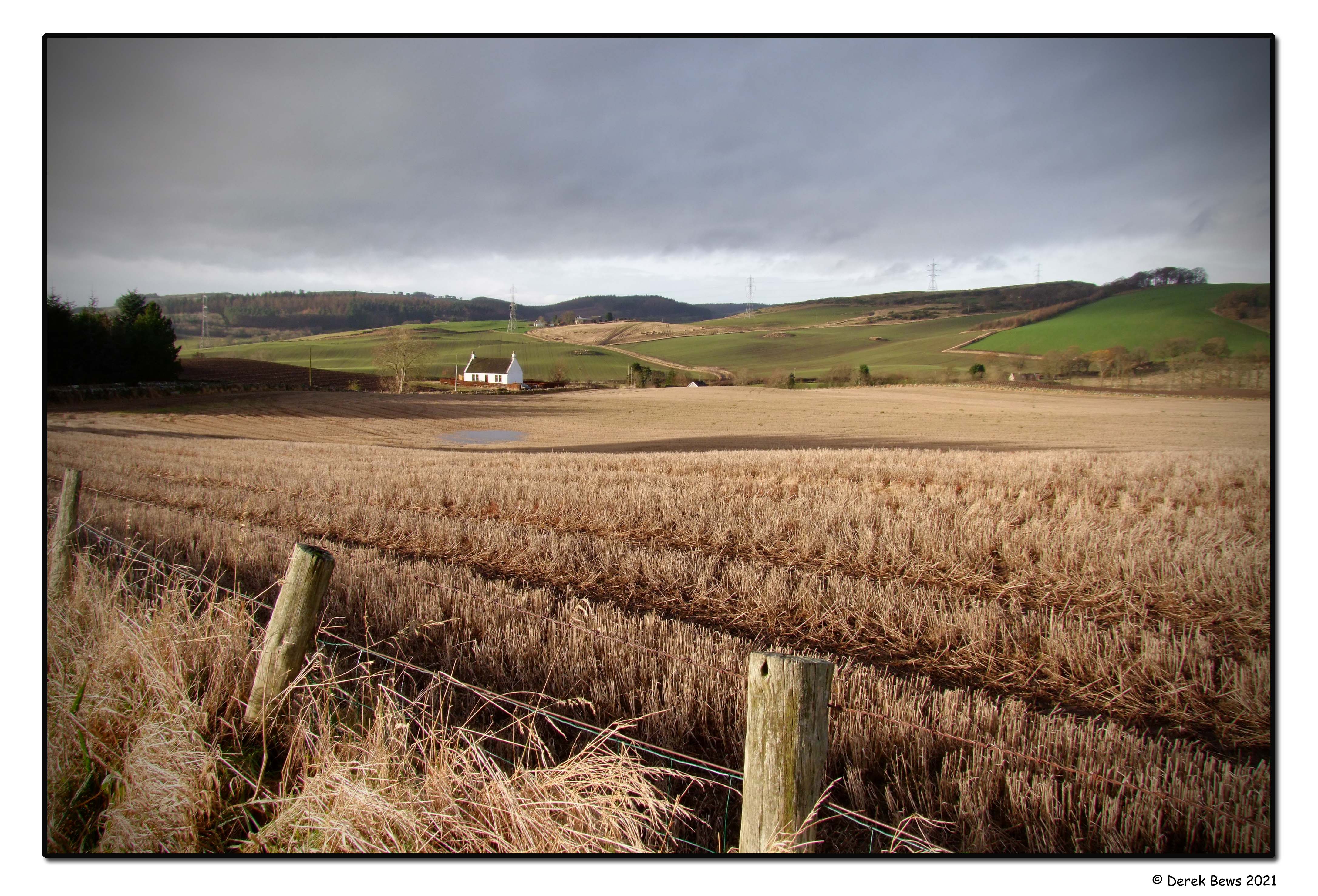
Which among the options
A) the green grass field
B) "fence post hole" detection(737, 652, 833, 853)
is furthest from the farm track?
the green grass field

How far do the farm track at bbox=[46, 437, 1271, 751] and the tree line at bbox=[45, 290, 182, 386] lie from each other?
7.91ft

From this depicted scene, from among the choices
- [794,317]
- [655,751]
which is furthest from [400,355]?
[794,317]

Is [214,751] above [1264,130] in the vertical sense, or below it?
below

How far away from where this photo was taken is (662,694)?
139 inches

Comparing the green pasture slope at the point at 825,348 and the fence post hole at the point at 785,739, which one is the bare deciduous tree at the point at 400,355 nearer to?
the fence post hole at the point at 785,739

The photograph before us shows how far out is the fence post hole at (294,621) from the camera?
110 inches

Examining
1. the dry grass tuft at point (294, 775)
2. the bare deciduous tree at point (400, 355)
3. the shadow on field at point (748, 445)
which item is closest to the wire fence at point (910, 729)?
the dry grass tuft at point (294, 775)

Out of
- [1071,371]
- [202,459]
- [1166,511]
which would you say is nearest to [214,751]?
[1166,511]

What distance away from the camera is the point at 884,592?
210 inches

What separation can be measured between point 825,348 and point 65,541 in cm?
9212

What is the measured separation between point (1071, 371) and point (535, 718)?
950 inches

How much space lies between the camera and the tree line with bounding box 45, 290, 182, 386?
4.80 meters

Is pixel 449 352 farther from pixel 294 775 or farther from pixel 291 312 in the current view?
pixel 294 775
